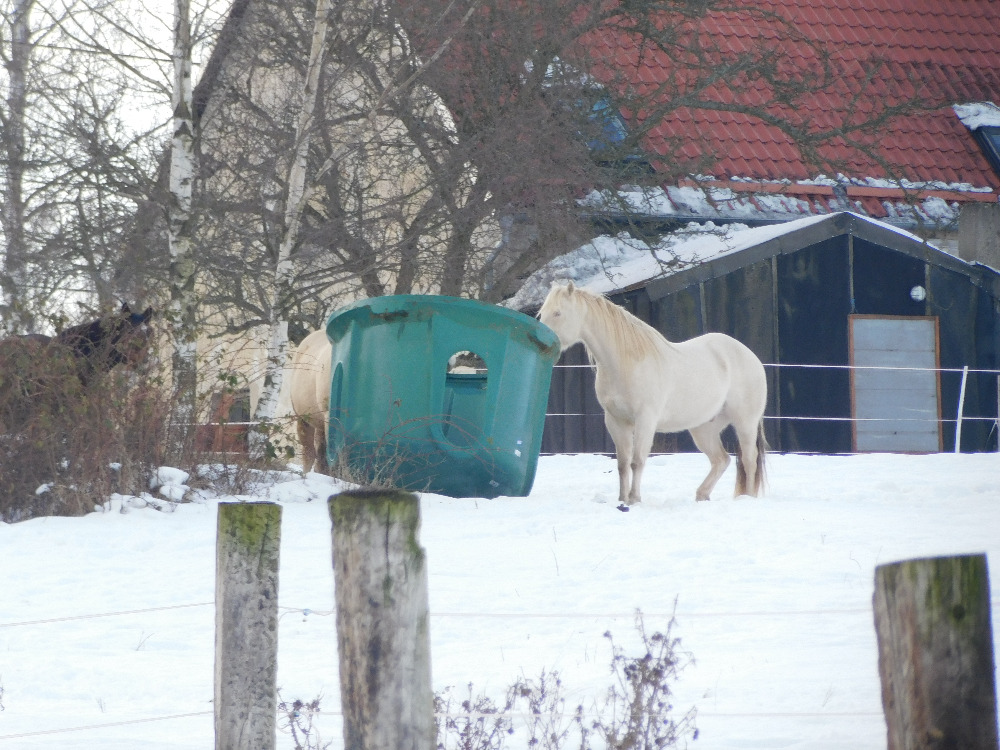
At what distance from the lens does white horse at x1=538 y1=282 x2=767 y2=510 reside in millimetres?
9281

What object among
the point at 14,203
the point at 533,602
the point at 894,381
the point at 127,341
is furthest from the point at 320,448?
the point at 894,381

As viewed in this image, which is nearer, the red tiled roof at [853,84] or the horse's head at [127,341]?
the horse's head at [127,341]

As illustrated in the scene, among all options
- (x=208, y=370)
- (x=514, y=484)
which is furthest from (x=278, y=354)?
(x=514, y=484)

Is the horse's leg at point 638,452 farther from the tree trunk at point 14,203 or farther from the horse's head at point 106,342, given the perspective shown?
the tree trunk at point 14,203

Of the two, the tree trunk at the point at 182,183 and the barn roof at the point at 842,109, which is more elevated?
the barn roof at the point at 842,109

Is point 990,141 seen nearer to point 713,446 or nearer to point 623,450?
point 713,446

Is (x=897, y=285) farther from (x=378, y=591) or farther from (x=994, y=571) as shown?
(x=378, y=591)

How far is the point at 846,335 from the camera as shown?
50.1ft

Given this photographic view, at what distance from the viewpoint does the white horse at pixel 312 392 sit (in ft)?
34.4

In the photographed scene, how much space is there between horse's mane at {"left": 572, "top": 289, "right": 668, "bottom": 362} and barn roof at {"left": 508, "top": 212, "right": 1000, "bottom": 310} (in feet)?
14.9

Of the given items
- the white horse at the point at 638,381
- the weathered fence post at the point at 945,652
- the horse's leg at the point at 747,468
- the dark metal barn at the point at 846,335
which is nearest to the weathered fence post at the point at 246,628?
the weathered fence post at the point at 945,652

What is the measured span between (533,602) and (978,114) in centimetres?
1585

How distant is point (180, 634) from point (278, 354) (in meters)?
5.08

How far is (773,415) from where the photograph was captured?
15.2 m
